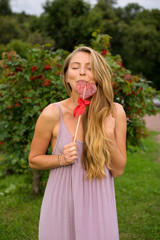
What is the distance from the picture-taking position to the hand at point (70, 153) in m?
1.65

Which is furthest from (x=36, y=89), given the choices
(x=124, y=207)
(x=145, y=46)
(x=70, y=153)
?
(x=145, y=46)

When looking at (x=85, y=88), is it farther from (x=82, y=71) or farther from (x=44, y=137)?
(x=44, y=137)

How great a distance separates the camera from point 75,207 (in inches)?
68.5

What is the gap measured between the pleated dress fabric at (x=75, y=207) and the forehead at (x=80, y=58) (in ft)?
1.54

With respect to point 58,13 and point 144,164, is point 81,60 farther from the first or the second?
point 58,13

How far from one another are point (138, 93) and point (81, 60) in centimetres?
192

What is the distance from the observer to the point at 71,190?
1.80 meters

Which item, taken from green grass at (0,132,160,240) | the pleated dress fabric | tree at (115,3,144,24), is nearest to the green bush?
green grass at (0,132,160,240)

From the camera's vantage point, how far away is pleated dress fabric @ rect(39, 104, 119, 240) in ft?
5.74

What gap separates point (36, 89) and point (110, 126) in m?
2.17

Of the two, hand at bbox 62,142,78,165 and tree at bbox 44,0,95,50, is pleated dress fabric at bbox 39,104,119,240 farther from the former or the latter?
tree at bbox 44,0,95,50

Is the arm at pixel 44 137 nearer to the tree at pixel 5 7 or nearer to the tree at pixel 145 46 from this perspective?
the tree at pixel 145 46

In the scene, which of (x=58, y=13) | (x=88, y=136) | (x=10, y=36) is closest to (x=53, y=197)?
(x=88, y=136)

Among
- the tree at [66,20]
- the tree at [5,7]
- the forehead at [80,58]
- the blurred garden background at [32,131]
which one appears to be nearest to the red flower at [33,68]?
the blurred garden background at [32,131]
